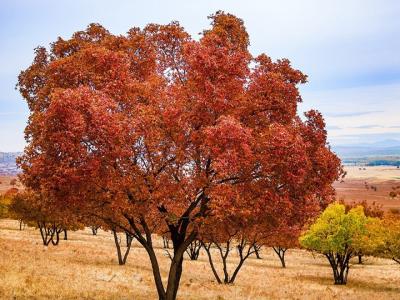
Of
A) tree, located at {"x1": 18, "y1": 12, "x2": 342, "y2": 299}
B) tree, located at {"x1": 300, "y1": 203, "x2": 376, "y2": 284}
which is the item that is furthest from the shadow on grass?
tree, located at {"x1": 18, "y1": 12, "x2": 342, "y2": 299}

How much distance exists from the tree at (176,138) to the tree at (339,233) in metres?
36.4

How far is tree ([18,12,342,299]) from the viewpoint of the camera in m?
16.8

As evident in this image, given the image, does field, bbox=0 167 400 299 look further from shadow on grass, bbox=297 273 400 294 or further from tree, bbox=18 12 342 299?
tree, bbox=18 12 342 299

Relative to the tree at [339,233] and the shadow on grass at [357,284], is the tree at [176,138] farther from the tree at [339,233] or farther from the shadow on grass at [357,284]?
the shadow on grass at [357,284]

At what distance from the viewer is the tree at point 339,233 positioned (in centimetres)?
5344

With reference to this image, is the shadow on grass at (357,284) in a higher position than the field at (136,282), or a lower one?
lower

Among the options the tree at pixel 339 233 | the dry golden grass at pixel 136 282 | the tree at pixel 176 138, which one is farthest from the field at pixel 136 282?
the tree at pixel 176 138

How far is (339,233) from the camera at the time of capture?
53531 mm

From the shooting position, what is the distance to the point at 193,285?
1580 inches

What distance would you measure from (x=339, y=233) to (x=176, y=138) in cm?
4025

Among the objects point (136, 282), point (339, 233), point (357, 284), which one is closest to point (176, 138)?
point (136, 282)

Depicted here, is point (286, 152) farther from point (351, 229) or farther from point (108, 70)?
point (351, 229)

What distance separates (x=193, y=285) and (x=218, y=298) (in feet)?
32.1

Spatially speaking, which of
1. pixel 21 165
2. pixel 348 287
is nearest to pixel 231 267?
pixel 348 287
